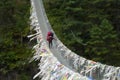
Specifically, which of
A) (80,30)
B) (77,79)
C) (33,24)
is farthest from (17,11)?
(77,79)

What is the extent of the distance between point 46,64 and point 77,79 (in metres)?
1.31

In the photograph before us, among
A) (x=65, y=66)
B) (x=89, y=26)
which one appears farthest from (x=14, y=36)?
(x=65, y=66)

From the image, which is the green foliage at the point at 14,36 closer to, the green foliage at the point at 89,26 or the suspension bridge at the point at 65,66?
the green foliage at the point at 89,26

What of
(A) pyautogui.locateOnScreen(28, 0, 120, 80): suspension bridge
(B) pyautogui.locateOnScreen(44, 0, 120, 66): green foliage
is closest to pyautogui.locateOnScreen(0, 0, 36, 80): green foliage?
(B) pyautogui.locateOnScreen(44, 0, 120, 66): green foliage

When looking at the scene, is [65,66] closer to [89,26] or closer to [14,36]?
[89,26]

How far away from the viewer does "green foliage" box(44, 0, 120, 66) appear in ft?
48.0

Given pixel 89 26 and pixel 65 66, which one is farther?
pixel 89 26

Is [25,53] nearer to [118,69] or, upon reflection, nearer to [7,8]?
[7,8]

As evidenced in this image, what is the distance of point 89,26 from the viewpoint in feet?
51.0

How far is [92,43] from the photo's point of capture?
14625 mm

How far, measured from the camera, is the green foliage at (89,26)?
1462 cm

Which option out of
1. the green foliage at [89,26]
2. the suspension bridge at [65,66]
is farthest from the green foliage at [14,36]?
the suspension bridge at [65,66]

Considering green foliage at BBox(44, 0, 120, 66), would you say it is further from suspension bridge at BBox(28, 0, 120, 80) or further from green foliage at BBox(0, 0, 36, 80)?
suspension bridge at BBox(28, 0, 120, 80)

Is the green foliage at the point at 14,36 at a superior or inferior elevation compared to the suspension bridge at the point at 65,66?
inferior
